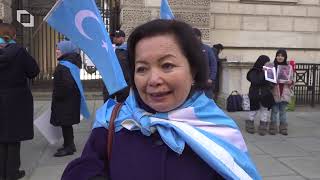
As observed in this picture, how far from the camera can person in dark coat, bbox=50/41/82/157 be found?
696 centimetres

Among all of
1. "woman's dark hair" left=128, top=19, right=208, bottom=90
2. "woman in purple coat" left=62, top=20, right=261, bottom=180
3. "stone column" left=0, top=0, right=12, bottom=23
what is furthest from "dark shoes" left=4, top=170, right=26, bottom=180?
"stone column" left=0, top=0, right=12, bottom=23

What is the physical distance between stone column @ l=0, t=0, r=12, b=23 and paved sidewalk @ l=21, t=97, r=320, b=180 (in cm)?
501

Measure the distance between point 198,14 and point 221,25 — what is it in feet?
5.40

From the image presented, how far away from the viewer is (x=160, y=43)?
1.87m

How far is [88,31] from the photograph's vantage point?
298 centimetres

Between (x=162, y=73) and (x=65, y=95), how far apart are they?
211 inches

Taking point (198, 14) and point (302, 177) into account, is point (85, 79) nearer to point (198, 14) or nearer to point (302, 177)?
point (198, 14)

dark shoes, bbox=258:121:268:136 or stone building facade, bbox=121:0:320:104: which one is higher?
stone building facade, bbox=121:0:320:104

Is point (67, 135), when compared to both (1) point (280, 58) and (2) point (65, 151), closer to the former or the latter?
(2) point (65, 151)

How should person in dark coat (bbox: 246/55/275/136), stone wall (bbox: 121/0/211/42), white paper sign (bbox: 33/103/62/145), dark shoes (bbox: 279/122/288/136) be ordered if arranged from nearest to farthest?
1. white paper sign (bbox: 33/103/62/145)
2. person in dark coat (bbox: 246/55/275/136)
3. dark shoes (bbox: 279/122/288/136)
4. stone wall (bbox: 121/0/211/42)

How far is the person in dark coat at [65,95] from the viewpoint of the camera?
Result: 6.96m

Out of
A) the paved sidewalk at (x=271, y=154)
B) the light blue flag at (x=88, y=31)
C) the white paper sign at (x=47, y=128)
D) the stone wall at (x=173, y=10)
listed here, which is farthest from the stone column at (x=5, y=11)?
the light blue flag at (x=88, y=31)

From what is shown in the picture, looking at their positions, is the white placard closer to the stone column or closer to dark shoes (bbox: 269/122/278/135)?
dark shoes (bbox: 269/122/278/135)

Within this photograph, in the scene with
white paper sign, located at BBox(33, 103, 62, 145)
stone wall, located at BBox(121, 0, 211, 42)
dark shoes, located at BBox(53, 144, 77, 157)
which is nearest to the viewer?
dark shoes, located at BBox(53, 144, 77, 157)
